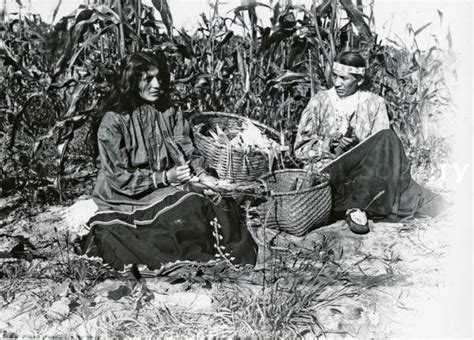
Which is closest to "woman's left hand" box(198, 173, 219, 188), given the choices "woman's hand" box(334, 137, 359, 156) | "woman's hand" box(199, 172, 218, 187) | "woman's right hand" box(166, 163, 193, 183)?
"woman's hand" box(199, 172, 218, 187)

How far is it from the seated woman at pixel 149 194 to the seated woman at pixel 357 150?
0.71m

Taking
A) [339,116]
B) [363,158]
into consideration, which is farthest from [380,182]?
[339,116]

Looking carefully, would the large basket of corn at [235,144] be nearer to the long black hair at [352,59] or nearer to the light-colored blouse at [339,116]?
the light-colored blouse at [339,116]

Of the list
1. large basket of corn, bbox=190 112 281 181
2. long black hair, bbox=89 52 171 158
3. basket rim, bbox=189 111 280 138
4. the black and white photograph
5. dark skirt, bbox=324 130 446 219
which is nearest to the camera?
the black and white photograph

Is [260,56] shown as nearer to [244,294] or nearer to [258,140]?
[258,140]

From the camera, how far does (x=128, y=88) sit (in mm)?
3344

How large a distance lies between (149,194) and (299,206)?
0.85m

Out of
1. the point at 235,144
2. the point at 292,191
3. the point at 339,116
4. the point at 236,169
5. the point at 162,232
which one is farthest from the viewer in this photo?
the point at 339,116

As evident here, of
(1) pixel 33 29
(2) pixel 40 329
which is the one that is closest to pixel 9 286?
Answer: (2) pixel 40 329

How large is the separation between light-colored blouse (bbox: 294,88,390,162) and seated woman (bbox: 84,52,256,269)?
2.51 feet

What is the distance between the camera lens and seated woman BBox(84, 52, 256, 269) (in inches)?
125

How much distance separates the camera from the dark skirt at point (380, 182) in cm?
364

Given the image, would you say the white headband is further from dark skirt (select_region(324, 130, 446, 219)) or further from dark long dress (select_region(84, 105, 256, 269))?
dark long dress (select_region(84, 105, 256, 269))

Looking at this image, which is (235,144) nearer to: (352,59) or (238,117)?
(238,117)
